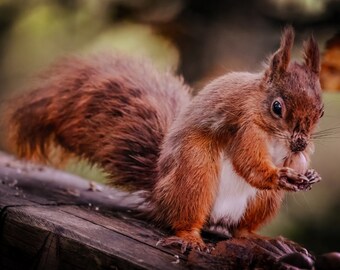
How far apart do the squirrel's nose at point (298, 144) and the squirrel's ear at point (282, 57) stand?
0.41 ft

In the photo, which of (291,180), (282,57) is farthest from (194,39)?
(291,180)

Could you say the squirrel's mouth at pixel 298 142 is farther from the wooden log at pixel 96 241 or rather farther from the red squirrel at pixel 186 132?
the wooden log at pixel 96 241

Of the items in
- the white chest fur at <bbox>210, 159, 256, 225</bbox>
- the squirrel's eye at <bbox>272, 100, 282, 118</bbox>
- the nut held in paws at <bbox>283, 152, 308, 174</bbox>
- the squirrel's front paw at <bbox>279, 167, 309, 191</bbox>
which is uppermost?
the squirrel's eye at <bbox>272, 100, 282, 118</bbox>

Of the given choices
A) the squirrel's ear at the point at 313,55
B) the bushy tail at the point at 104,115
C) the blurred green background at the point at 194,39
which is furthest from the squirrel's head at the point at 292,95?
the bushy tail at the point at 104,115

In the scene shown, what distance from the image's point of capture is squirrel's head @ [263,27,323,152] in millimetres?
1062

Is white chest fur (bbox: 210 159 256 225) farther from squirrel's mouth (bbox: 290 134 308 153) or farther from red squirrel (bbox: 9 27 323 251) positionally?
squirrel's mouth (bbox: 290 134 308 153)

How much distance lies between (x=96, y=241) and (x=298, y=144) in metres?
0.39

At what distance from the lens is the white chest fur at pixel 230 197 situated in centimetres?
117

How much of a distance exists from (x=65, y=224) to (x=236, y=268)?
347mm

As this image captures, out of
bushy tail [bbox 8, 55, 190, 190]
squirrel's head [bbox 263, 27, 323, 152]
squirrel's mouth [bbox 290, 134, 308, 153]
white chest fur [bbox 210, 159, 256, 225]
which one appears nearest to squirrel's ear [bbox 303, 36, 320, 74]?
squirrel's head [bbox 263, 27, 323, 152]

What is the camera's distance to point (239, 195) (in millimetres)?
1194

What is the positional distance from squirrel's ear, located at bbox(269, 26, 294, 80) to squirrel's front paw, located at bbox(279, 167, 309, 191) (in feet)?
0.57

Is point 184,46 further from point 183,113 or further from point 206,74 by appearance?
point 183,113

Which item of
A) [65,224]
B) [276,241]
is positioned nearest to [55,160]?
[65,224]
